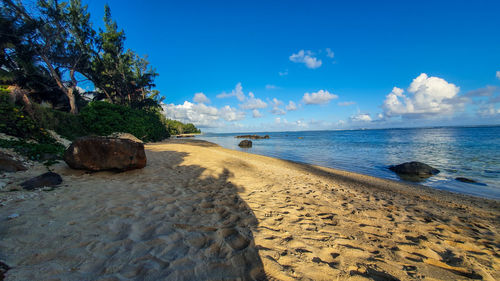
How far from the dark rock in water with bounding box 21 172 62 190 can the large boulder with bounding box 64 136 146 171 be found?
1240 millimetres

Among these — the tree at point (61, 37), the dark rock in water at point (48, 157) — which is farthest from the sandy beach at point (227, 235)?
the tree at point (61, 37)

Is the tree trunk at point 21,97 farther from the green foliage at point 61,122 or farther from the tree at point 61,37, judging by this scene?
the tree at point 61,37

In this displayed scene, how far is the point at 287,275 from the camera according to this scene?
2197mm

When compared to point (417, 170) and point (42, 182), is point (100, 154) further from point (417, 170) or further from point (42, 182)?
point (417, 170)

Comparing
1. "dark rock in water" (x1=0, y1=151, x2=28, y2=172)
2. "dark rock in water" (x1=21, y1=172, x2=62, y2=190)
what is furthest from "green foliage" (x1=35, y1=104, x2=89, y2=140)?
"dark rock in water" (x1=21, y1=172, x2=62, y2=190)

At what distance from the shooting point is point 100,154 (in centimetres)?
594

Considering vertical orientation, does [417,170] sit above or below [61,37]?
below

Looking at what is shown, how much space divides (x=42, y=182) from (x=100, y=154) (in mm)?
1718

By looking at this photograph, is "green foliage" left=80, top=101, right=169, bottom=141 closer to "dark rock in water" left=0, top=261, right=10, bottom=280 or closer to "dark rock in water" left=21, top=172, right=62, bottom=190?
"dark rock in water" left=21, top=172, right=62, bottom=190

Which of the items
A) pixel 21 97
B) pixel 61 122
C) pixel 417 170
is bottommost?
pixel 417 170

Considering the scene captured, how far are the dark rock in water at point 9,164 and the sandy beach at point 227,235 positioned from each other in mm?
252

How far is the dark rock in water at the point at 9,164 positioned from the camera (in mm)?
4828

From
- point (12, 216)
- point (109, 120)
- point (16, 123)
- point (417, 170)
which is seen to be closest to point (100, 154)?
point (12, 216)

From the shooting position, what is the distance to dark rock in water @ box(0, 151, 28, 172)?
15.8ft
